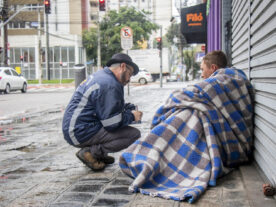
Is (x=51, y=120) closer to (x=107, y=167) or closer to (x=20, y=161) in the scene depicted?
(x=20, y=161)

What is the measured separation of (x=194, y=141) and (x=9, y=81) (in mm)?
22026

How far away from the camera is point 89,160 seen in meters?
4.35

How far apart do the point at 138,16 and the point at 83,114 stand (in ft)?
174

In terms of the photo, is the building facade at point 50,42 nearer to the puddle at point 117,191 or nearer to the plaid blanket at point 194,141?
the plaid blanket at point 194,141

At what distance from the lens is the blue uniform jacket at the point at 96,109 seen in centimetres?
412

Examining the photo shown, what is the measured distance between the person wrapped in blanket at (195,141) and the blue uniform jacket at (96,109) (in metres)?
0.42

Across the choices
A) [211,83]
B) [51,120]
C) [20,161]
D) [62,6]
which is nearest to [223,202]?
[211,83]

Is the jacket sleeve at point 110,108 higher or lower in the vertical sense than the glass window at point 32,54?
lower

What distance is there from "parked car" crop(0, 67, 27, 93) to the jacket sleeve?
67.1ft

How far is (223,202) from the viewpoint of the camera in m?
3.15

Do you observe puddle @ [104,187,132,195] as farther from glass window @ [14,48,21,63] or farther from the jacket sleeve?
glass window @ [14,48,21,63]

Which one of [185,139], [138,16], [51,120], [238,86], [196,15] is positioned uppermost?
[138,16]

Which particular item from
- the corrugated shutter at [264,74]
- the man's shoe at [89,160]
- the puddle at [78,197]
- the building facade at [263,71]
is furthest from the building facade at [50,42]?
the puddle at [78,197]

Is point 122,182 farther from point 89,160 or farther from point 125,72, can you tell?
point 125,72
